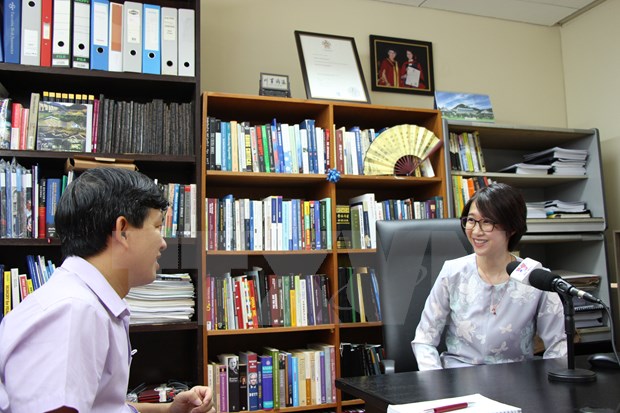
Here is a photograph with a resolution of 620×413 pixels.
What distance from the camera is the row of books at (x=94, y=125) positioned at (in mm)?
2207

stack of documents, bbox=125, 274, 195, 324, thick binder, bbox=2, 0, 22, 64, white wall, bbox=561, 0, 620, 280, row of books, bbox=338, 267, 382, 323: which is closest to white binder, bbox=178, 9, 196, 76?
thick binder, bbox=2, 0, 22, 64

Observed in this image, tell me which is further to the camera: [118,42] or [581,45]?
[581,45]

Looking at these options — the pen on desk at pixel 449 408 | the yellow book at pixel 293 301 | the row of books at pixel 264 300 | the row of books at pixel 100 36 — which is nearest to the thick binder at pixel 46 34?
the row of books at pixel 100 36

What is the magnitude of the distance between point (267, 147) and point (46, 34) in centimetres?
104

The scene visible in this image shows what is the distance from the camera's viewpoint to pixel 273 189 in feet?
9.38

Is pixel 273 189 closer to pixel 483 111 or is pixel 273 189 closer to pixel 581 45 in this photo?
pixel 483 111

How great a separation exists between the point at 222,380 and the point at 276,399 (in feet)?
0.86

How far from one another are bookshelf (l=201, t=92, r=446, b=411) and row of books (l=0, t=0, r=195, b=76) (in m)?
0.26

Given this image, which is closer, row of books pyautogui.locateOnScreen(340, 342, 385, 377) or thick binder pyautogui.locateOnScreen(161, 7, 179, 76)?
thick binder pyautogui.locateOnScreen(161, 7, 179, 76)

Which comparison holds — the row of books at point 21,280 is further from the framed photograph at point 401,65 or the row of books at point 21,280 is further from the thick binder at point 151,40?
the framed photograph at point 401,65

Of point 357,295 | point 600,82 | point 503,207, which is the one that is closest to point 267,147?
point 357,295

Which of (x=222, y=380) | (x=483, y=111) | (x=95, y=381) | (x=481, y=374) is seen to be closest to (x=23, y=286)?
(x=222, y=380)

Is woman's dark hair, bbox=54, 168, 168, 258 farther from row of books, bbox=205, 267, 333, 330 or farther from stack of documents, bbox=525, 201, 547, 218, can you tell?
stack of documents, bbox=525, 201, 547, 218

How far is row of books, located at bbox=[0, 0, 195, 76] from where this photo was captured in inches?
86.8
